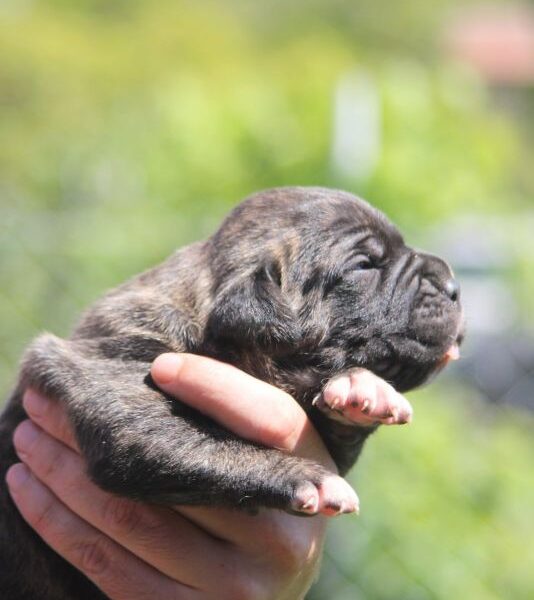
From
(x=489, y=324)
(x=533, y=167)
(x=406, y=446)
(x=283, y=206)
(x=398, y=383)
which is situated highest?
(x=283, y=206)

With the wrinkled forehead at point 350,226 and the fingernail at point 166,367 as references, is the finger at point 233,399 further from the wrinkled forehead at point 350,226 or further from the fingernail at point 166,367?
the wrinkled forehead at point 350,226

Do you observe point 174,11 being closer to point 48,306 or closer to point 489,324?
point 489,324

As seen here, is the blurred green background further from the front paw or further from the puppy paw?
the puppy paw

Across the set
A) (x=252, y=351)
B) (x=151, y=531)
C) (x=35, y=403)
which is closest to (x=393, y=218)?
(x=252, y=351)

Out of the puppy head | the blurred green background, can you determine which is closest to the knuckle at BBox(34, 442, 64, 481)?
the puppy head

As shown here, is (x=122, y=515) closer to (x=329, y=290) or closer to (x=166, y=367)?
(x=166, y=367)

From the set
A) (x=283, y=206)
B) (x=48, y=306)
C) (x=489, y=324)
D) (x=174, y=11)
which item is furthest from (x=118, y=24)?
(x=283, y=206)
